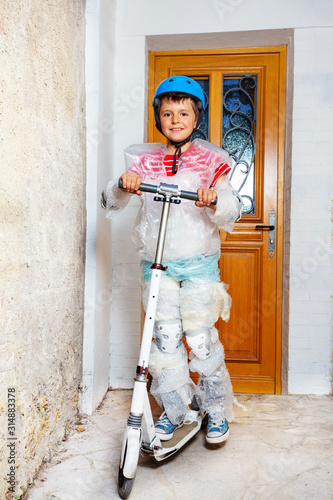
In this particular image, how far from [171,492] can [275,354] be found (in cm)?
149

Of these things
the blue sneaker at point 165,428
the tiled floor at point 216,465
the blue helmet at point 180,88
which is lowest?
the tiled floor at point 216,465

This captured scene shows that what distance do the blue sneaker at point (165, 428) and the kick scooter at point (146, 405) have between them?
0.12 feet

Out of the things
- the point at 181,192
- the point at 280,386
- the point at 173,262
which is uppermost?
the point at 181,192

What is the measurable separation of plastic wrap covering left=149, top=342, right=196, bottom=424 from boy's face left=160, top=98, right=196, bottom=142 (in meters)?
0.97

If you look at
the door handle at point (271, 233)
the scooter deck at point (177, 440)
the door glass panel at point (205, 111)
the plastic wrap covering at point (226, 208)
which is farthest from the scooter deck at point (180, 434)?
the door glass panel at point (205, 111)

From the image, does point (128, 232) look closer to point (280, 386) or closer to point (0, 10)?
point (280, 386)

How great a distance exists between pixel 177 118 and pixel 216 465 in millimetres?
1495

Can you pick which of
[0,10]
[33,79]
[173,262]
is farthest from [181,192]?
[0,10]

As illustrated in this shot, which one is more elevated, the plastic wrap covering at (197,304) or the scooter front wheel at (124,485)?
the plastic wrap covering at (197,304)

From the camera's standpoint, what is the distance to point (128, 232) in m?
2.86

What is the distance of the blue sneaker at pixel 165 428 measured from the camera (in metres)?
1.89

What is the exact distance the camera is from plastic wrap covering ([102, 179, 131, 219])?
1.84m

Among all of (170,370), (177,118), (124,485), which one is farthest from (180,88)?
(124,485)

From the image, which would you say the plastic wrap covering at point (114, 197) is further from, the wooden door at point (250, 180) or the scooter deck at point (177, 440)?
the wooden door at point (250, 180)
